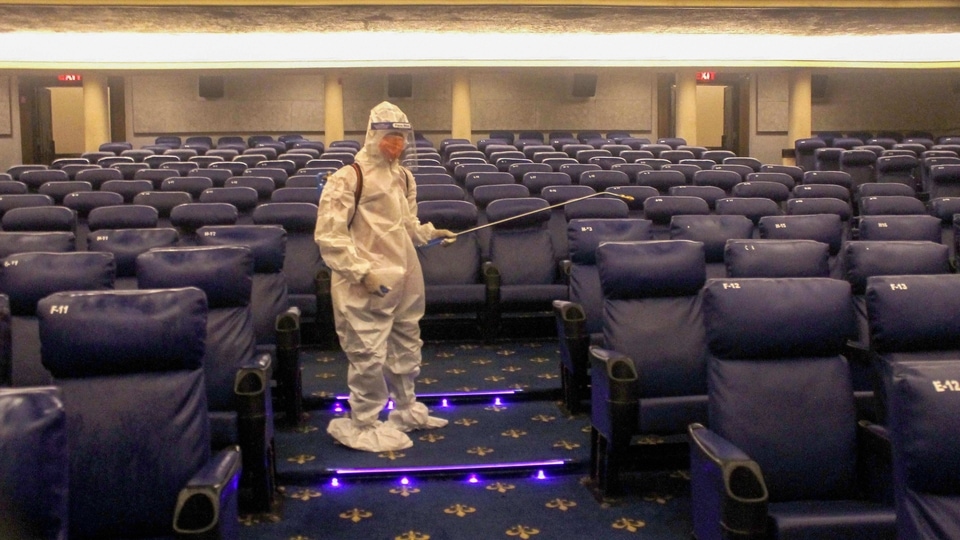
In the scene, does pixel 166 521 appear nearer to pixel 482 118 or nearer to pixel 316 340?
pixel 316 340

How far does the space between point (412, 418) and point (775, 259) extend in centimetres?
183

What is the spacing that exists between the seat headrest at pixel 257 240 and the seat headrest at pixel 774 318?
2.52 m

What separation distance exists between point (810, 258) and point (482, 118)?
13.8 meters

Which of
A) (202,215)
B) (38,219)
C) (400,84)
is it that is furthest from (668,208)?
(400,84)

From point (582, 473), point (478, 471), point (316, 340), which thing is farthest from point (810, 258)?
point (316, 340)

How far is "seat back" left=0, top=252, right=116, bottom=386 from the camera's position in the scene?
3.19m

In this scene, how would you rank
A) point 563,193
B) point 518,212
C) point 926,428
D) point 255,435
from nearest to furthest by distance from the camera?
point 926,428 → point 255,435 → point 518,212 → point 563,193

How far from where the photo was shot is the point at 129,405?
7.91 feet

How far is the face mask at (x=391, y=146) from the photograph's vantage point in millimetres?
3768

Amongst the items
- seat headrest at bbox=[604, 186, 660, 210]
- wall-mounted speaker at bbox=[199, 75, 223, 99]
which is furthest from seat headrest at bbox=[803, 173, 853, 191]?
wall-mounted speaker at bbox=[199, 75, 223, 99]

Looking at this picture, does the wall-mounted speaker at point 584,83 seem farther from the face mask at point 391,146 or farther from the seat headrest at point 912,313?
the seat headrest at point 912,313

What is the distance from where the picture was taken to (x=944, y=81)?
17547 millimetres

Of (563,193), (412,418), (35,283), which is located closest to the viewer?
(35,283)

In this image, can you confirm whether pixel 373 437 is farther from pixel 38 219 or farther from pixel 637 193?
pixel 637 193
